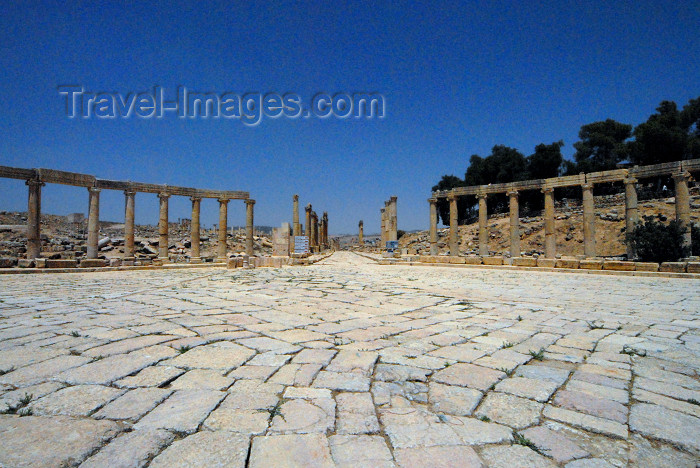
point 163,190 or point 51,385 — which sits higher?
point 163,190

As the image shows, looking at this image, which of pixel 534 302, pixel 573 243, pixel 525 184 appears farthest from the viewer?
pixel 573 243

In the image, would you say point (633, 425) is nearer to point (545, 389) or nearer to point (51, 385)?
point (545, 389)

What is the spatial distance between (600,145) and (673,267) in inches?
1320

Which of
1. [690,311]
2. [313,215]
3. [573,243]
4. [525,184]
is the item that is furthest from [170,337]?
[313,215]

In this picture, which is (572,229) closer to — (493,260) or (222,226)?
(493,260)

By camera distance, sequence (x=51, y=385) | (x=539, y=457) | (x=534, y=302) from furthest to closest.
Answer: (x=534, y=302)
(x=51, y=385)
(x=539, y=457)

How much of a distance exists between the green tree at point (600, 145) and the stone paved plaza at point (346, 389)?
39.5 metres

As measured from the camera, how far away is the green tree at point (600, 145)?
1484 inches

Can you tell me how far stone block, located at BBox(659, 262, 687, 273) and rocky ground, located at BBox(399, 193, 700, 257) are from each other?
1189 centimetres

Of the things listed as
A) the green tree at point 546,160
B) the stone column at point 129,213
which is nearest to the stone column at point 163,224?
the stone column at point 129,213

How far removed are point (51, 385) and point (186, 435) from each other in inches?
59.2

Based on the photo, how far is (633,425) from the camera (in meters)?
2.26

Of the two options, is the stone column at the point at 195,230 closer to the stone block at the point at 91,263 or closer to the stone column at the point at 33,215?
the stone block at the point at 91,263

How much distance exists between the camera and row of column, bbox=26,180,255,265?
15414 millimetres
